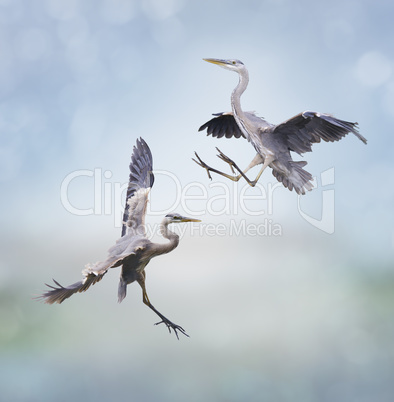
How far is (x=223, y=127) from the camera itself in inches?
212

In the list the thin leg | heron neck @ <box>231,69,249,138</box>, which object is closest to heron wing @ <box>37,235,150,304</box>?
the thin leg

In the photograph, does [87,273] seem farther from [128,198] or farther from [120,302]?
[128,198]

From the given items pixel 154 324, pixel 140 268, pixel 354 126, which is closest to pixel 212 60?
pixel 354 126

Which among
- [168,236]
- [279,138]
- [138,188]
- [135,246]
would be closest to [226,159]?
[279,138]

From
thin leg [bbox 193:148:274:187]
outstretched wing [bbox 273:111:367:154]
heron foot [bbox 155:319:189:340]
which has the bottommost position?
heron foot [bbox 155:319:189:340]

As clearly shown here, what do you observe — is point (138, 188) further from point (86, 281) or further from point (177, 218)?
point (86, 281)

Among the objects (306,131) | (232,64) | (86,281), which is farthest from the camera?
(232,64)

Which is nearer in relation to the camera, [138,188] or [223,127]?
[138,188]

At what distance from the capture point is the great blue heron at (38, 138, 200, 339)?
4090mm

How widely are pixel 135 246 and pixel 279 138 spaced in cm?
136

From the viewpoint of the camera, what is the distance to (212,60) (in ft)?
16.0

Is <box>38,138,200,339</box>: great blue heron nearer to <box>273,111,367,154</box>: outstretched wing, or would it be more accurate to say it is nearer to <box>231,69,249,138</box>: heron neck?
<box>231,69,249,138</box>: heron neck

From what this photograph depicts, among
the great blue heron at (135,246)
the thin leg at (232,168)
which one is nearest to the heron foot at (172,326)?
the great blue heron at (135,246)

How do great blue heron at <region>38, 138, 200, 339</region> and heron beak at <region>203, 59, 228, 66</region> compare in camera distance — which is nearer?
great blue heron at <region>38, 138, 200, 339</region>
